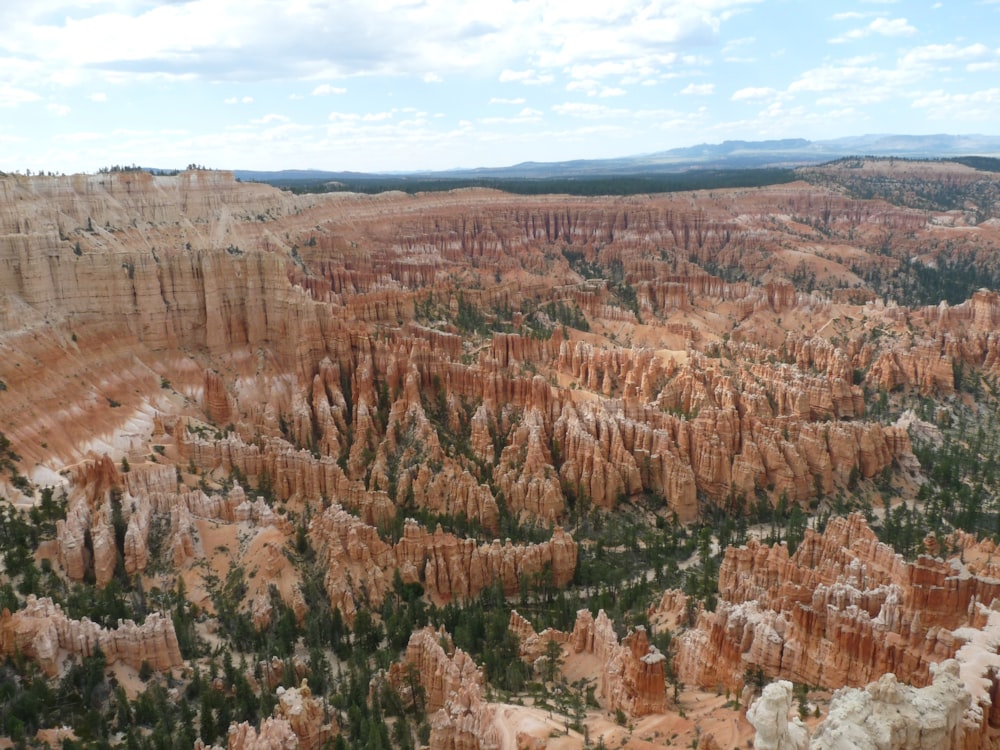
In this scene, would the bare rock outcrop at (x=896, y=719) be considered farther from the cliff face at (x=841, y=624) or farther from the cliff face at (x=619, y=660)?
the cliff face at (x=619, y=660)

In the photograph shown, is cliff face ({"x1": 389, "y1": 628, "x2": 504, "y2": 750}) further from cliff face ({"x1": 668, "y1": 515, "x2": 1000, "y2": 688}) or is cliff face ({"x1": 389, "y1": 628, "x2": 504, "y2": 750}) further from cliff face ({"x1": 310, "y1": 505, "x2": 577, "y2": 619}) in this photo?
cliff face ({"x1": 668, "y1": 515, "x2": 1000, "y2": 688})

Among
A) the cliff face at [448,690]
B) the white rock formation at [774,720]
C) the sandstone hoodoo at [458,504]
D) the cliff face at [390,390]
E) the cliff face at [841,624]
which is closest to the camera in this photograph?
the white rock formation at [774,720]

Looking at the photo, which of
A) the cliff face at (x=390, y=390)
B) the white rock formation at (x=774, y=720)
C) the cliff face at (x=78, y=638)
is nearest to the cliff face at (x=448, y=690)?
the cliff face at (x=78, y=638)

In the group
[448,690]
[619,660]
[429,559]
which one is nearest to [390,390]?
[429,559]

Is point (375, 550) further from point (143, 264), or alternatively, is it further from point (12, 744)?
point (143, 264)

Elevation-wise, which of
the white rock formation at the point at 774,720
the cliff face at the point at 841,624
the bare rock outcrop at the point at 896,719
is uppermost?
the white rock formation at the point at 774,720

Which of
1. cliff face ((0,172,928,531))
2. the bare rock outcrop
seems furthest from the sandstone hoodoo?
cliff face ((0,172,928,531))

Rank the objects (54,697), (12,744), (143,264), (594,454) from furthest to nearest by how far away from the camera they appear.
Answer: (143,264)
(594,454)
(54,697)
(12,744)

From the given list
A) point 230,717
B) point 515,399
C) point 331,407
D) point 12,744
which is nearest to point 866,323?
point 515,399
